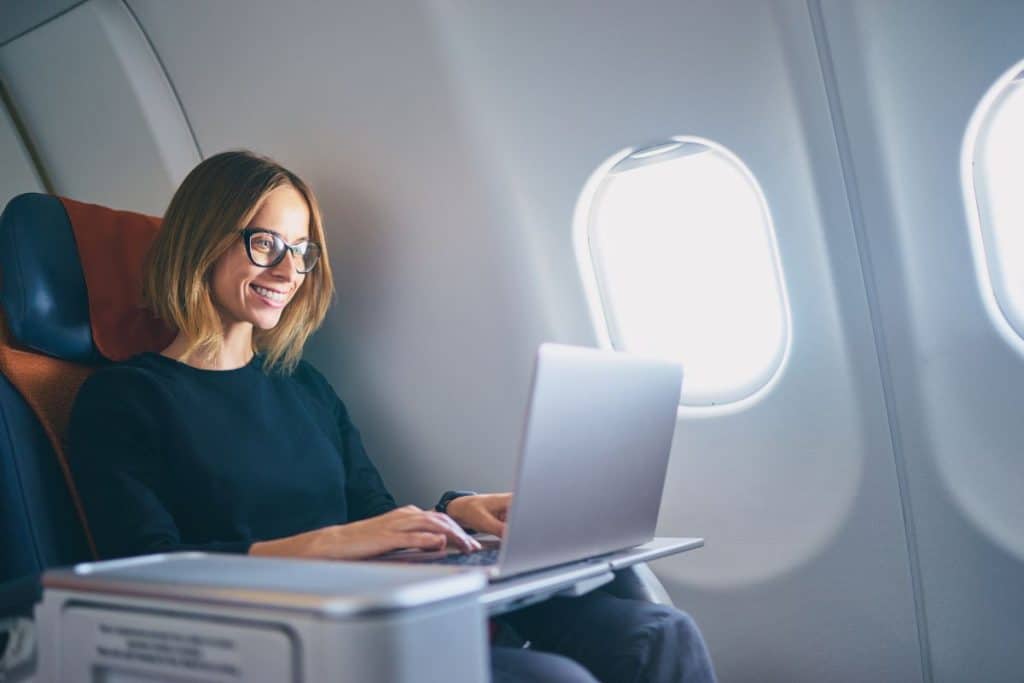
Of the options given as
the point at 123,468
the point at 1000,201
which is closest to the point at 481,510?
the point at 123,468

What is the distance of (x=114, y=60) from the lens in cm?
269

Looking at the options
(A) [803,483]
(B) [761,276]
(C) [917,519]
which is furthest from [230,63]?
(C) [917,519]

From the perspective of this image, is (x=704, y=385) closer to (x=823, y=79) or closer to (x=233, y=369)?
(x=823, y=79)

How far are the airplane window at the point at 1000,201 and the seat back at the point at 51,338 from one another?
5.59 feet

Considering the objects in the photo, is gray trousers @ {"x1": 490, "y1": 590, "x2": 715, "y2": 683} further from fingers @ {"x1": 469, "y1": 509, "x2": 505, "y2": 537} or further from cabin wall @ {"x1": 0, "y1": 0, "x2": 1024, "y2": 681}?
cabin wall @ {"x1": 0, "y1": 0, "x2": 1024, "y2": 681}

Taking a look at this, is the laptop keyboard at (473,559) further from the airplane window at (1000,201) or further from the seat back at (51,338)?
the airplane window at (1000,201)

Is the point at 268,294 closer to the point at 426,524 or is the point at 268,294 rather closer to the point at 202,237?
the point at 202,237

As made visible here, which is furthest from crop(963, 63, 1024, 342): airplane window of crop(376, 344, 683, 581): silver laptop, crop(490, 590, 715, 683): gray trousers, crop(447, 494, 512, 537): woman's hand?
crop(447, 494, 512, 537): woman's hand

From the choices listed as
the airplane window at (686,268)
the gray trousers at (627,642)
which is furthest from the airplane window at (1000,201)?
the gray trousers at (627,642)

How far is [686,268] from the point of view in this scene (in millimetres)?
2383

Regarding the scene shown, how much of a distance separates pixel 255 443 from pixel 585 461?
2.65 feet

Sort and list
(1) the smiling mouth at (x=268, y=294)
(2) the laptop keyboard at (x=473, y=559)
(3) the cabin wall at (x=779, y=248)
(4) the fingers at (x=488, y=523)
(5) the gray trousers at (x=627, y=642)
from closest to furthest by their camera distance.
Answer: (2) the laptop keyboard at (x=473, y=559) → (5) the gray trousers at (x=627, y=642) → (4) the fingers at (x=488, y=523) → (3) the cabin wall at (x=779, y=248) → (1) the smiling mouth at (x=268, y=294)

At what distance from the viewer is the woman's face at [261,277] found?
2.00 m

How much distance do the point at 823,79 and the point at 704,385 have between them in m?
0.77
